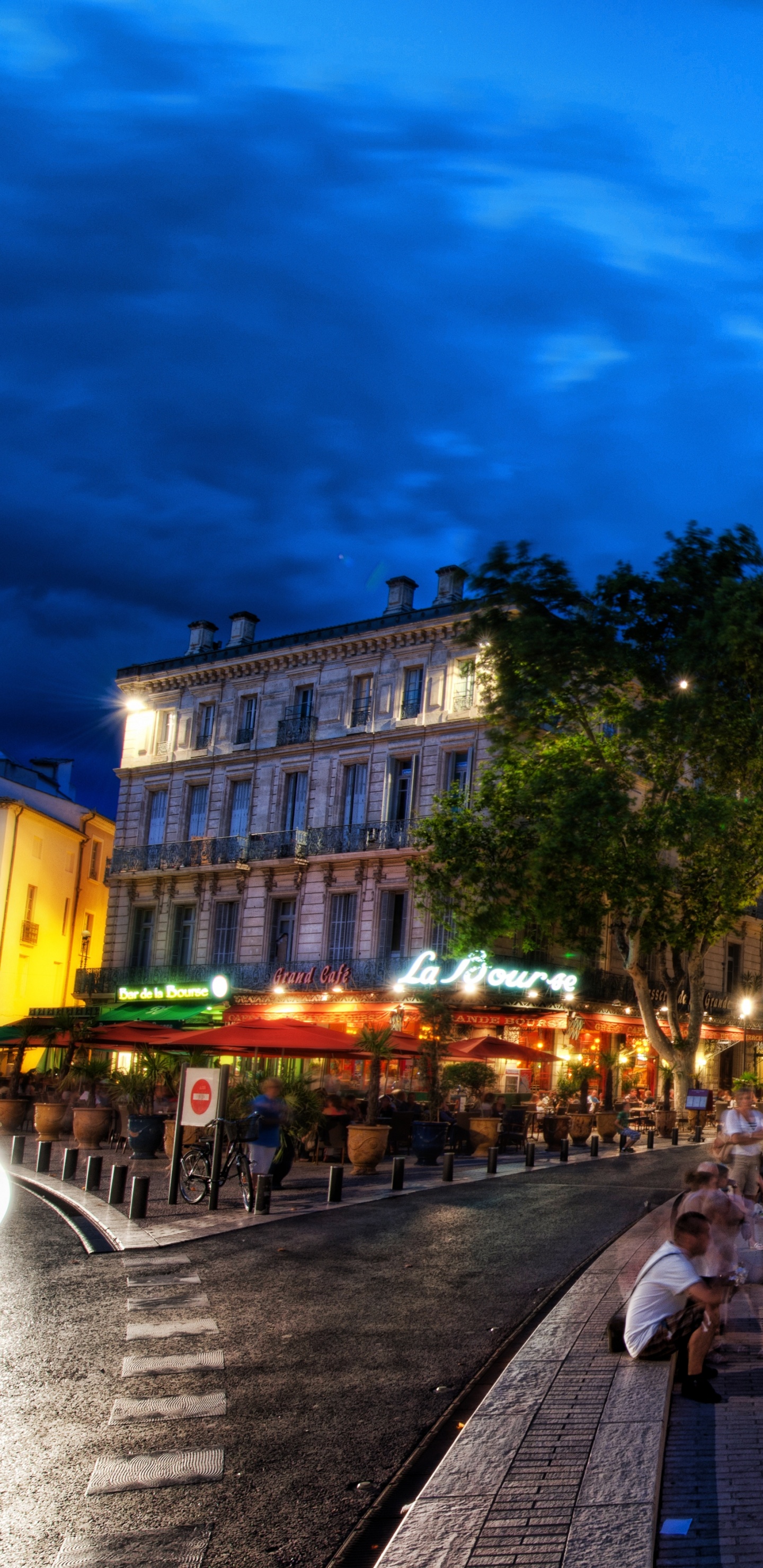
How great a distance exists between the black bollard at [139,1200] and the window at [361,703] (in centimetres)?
2535

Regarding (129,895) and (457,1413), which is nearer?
(457,1413)

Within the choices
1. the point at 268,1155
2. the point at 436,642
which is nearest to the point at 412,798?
the point at 436,642

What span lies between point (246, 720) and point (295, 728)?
2720 mm

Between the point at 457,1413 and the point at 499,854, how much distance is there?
22.1 m

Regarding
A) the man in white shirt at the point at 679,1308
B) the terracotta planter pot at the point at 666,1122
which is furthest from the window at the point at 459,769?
the man in white shirt at the point at 679,1308

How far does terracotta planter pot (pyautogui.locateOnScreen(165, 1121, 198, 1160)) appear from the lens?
803 inches

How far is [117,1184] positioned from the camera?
15023mm

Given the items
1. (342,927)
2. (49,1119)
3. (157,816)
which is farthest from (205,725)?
(49,1119)

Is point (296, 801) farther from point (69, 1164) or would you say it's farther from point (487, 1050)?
point (69, 1164)

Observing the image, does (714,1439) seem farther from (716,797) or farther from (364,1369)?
(716,797)

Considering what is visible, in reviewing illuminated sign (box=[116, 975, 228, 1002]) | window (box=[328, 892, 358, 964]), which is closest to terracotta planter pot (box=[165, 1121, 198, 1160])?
window (box=[328, 892, 358, 964])

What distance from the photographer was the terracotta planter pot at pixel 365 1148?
19578 millimetres

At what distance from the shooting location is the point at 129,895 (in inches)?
1708

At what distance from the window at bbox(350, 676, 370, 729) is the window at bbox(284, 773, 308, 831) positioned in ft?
7.89
